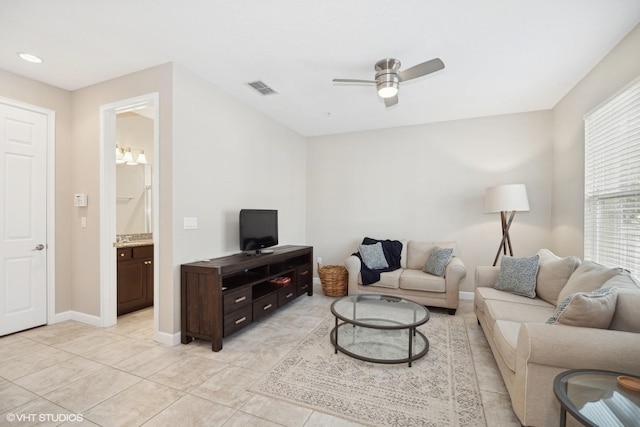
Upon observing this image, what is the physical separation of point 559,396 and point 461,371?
1146 mm

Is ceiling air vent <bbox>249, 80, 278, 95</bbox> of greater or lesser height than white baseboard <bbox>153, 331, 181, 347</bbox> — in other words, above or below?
above

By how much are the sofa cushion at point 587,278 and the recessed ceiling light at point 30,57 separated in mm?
5031

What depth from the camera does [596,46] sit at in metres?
2.47

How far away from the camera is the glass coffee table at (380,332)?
2.45 meters

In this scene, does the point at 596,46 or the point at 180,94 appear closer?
the point at 596,46

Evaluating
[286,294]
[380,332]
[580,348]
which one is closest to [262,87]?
[286,294]

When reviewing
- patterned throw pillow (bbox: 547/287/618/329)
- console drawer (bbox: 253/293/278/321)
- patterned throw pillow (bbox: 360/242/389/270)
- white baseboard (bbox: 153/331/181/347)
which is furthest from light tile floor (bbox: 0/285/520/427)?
patterned throw pillow (bbox: 360/242/389/270)

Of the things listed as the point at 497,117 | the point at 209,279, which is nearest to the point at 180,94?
the point at 209,279

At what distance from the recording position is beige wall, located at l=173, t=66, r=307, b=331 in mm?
2836

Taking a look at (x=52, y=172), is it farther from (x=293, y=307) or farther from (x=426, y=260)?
(x=426, y=260)

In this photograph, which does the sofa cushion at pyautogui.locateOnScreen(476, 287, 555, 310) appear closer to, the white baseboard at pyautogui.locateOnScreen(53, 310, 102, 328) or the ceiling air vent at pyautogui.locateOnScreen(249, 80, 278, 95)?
the ceiling air vent at pyautogui.locateOnScreen(249, 80, 278, 95)

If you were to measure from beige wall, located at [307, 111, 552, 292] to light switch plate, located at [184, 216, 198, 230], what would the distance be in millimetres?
2677

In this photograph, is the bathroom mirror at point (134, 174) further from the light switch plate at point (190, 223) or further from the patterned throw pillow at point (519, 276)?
the patterned throw pillow at point (519, 276)

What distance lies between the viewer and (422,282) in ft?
12.2
